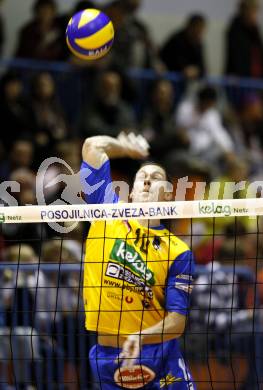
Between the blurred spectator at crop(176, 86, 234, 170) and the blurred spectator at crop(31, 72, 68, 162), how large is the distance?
1941 mm

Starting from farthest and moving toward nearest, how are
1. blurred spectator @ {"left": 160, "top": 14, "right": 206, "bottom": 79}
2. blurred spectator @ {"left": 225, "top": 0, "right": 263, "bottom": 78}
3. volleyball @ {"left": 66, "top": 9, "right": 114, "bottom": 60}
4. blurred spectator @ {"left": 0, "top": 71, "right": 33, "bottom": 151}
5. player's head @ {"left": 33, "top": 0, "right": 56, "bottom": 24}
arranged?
1. blurred spectator @ {"left": 225, "top": 0, "right": 263, "bottom": 78}
2. blurred spectator @ {"left": 160, "top": 14, "right": 206, "bottom": 79}
3. player's head @ {"left": 33, "top": 0, "right": 56, "bottom": 24}
4. blurred spectator @ {"left": 0, "top": 71, "right": 33, "bottom": 151}
5. volleyball @ {"left": 66, "top": 9, "right": 114, "bottom": 60}

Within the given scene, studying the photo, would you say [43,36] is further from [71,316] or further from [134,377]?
[134,377]

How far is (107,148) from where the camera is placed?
26.6ft

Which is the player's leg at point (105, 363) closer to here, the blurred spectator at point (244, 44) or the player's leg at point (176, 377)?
the player's leg at point (176, 377)

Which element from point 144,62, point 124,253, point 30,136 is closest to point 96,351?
point 124,253

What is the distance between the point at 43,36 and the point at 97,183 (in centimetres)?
655

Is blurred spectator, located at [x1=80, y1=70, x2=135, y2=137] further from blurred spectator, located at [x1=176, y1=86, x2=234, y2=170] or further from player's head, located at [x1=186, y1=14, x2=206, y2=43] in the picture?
player's head, located at [x1=186, y1=14, x2=206, y2=43]

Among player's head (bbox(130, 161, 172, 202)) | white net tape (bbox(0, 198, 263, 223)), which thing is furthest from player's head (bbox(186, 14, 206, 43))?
white net tape (bbox(0, 198, 263, 223))

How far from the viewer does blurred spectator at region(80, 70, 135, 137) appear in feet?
43.7

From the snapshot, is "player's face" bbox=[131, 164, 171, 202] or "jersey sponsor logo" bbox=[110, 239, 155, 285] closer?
"jersey sponsor logo" bbox=[110, 239, 155, 285]

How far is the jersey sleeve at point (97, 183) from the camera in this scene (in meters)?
7.93

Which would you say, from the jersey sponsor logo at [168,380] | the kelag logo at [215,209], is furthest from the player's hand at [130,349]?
the kelag logo at [215,209]

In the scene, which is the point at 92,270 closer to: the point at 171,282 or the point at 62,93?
the point at 171,282

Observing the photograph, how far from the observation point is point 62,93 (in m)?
14.2
